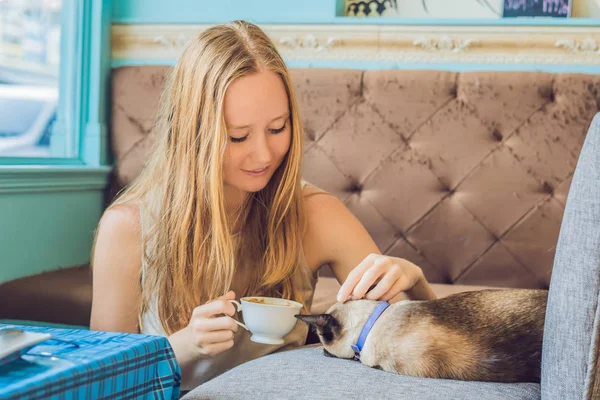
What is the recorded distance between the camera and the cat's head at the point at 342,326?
1.30m

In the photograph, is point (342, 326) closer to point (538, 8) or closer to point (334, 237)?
point (334, 237)

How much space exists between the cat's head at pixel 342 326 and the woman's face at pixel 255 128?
1.30 ft

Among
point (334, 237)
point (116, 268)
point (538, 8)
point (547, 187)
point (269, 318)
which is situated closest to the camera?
point (269, 318)

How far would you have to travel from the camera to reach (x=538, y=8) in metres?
2.62

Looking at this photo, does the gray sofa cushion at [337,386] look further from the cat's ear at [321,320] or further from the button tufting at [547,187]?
the button tufting at [547,187]

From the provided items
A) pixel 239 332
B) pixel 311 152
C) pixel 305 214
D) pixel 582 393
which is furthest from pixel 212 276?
pixel 311 152

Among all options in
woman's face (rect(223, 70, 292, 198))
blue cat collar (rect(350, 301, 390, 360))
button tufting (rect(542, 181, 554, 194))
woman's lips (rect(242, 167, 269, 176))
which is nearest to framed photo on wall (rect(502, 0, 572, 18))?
button tufting (rect(542, 181, 554, 194))

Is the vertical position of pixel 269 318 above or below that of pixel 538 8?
below

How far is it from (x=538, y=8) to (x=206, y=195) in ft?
5.59

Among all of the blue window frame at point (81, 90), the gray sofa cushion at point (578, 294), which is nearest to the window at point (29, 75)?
the blue window frame at point (81, 90)

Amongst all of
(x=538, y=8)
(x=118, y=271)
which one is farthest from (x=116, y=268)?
(x=538, y=8)

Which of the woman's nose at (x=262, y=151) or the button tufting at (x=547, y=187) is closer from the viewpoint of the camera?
the woman's nose at (x=262, y=151)

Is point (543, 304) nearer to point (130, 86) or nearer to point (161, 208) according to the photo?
point (161, 208)

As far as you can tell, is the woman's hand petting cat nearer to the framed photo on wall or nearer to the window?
the framed photo on wall
